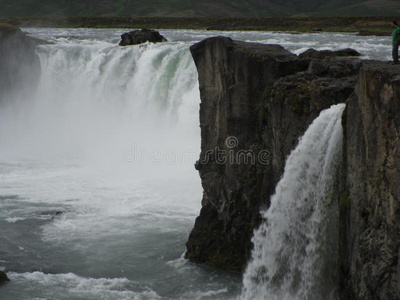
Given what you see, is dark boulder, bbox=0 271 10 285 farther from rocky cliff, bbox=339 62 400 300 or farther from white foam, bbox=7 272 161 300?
rocky cliff, bbox=339 62 400 300

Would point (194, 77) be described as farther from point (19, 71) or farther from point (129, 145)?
point (19, 71)

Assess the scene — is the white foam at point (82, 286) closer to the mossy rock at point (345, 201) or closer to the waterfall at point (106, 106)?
the mossy rock at point (345, 201)

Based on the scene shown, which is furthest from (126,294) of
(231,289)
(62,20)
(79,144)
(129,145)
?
(62,20)

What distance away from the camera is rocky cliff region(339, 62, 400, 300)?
12.8 metres

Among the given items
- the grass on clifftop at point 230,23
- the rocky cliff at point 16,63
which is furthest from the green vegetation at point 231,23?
the rocky cliff at point 16,63

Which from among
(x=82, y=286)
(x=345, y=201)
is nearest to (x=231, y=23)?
(x=82, y=286)

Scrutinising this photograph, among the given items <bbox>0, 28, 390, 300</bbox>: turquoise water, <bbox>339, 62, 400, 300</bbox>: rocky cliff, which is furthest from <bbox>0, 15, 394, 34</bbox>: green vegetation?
<bbox>339, 62, 400, 300</bbox>: rocky cliff

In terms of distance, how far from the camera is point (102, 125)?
146ft

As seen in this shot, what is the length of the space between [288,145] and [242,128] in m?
3.28

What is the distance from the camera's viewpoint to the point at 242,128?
20953 millimetres

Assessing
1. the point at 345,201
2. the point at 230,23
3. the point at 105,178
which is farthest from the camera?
the point at 230,23

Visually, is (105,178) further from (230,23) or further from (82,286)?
(230,23)

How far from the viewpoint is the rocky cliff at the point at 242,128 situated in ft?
60.1

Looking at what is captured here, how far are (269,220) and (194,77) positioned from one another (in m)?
21.4
